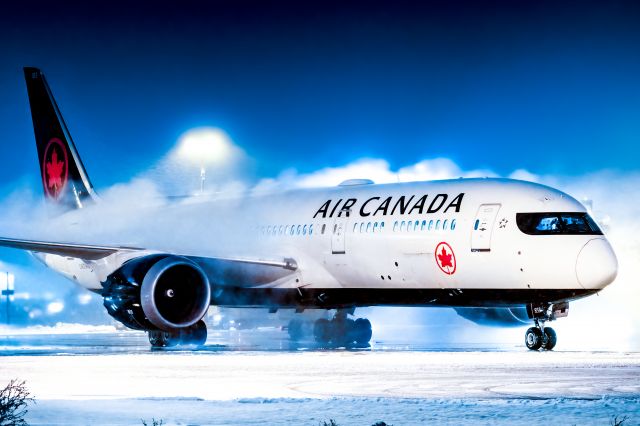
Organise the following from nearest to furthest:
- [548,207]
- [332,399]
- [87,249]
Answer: [332,399], [548,207], [87,249]

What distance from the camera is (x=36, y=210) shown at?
4044cm

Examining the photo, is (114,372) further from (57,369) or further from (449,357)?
(449,357)

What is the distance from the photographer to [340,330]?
33250mm

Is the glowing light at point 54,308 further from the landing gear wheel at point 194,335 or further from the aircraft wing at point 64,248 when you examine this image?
the landing gear wheel at point 194,335

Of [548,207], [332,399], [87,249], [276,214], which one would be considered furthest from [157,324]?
[332,399]

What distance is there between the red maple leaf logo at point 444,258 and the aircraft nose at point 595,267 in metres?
3.03

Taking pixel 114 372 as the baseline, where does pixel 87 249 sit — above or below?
above

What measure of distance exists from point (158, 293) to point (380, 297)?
517cm

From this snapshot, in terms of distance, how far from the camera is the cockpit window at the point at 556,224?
2539 centimetres

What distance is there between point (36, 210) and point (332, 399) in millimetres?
27351

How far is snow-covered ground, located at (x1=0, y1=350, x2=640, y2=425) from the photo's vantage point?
13250 millimetres

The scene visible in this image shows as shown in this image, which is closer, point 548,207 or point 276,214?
point 548,207

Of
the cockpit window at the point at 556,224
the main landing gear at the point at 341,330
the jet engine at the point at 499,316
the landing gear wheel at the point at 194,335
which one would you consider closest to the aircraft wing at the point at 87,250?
the landing gear wheel at the point at 194,335

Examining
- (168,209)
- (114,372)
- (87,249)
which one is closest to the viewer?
(114,372)
